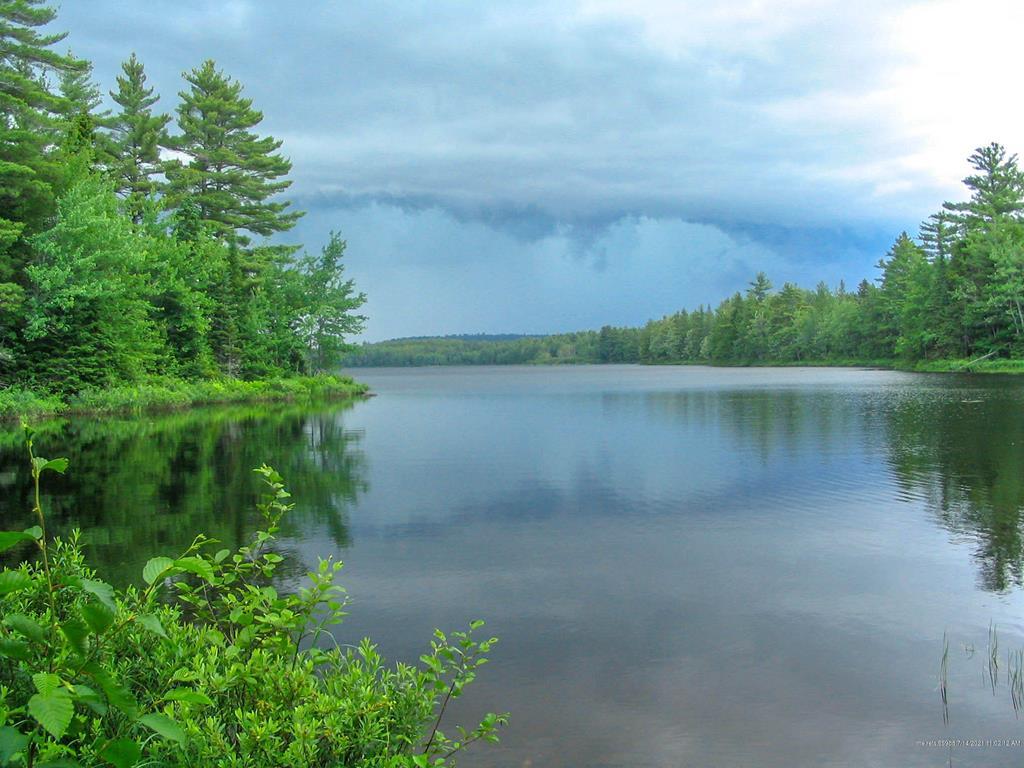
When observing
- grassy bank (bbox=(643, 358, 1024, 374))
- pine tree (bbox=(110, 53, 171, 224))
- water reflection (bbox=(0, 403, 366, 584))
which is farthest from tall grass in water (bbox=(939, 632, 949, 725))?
grassy bank (bbox=(643, 358, 1024, 374))

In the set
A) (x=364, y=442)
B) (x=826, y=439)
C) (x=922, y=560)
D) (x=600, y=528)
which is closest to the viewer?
(x=922, y=560)

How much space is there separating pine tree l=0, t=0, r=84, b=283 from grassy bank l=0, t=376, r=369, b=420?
5.12 m

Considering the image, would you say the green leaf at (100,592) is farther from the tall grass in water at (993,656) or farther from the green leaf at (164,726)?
the tall grass in water at (993,656)

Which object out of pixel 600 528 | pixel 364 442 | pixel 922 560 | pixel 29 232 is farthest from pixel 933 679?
pixel 29 232

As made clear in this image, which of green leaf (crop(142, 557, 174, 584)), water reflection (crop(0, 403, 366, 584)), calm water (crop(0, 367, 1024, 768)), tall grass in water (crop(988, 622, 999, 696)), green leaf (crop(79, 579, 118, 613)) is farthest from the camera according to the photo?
water reflection (crop(0, 403, 366, 584))

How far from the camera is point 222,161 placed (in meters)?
50.0

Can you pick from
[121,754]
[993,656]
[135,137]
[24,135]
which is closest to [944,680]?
[993,656]

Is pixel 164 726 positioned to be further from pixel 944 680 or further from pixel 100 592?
pixel 944 680

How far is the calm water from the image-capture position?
5.97m

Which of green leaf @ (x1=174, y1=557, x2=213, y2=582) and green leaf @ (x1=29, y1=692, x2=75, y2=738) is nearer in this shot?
green leaf @ (x1=29, y1=692, x2=75, y2=738)

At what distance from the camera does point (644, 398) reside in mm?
48031

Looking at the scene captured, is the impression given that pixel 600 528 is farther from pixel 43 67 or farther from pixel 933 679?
pixel 43 67

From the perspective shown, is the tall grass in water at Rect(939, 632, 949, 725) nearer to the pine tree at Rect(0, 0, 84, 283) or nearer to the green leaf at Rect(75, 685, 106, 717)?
the green leaf at Rect(75, 685, 106, 717)

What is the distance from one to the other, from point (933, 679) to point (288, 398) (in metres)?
46.8
